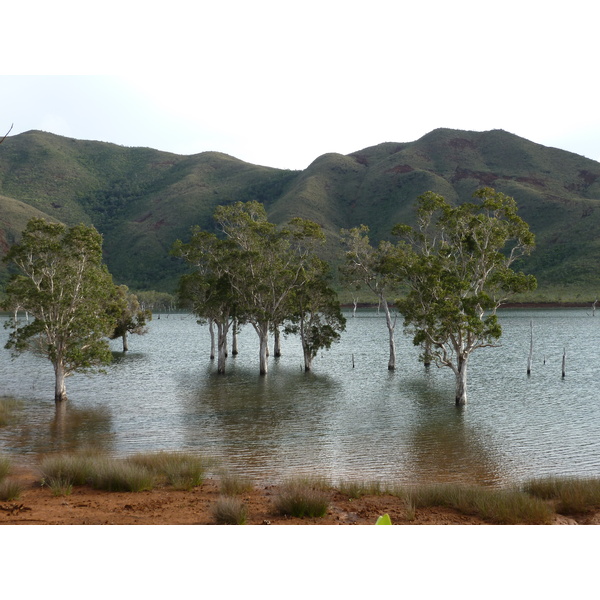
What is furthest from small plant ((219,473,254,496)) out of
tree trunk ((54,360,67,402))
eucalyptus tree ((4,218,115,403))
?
tree trunk ((54,360,67,402))

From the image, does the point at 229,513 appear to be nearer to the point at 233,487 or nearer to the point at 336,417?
the point at 233,487

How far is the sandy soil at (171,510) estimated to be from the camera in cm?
1082

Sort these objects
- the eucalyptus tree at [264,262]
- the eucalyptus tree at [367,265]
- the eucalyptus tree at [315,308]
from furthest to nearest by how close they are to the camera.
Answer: the eucalyptus tree at [315,308] → the eucalyptus tree at [367,265] → the eucalyptus tree at [264,262]

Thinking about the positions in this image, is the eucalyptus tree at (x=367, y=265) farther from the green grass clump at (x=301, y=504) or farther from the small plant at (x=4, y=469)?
the green grass clump at (x=301, y=504)

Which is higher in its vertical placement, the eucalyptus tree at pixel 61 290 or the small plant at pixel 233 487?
the eucalyptus tree at pixel 61 290

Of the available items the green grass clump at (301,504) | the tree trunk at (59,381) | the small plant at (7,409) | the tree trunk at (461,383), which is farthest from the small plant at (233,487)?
the tree trunk at (59,381)

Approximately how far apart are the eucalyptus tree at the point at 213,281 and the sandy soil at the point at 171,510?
91.3 ft

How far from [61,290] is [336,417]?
48.2ft

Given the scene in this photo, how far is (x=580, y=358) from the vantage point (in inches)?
1962

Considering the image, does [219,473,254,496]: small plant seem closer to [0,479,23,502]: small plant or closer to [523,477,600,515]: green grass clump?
[0,479,23,502]: small plant

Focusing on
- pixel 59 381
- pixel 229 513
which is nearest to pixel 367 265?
pixel 59 381

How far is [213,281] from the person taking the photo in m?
43.1

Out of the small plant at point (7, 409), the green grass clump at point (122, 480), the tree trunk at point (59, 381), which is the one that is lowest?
the small plant at point (7, 409)

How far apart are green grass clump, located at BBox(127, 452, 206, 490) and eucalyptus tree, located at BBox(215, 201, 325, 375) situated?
23787 mm
